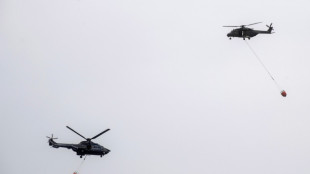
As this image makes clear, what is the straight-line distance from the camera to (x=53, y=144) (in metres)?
48.6

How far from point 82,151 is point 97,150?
6.95 feet

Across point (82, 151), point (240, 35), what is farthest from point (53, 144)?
point (240, 35)

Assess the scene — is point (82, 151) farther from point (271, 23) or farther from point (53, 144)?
point (271, 23)

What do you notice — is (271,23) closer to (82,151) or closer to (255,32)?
(255,32)

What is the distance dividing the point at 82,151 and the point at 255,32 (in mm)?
30787

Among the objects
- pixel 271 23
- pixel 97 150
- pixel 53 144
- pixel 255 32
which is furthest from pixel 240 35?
pixel 53 144

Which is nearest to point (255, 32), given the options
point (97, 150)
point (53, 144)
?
point (97, 150)

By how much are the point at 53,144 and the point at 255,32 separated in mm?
34354

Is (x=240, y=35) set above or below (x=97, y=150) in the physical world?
above

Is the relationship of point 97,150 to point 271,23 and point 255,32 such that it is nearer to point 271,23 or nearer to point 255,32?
point 255,32

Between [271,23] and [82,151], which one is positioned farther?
[271,23]

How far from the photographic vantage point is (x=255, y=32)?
4931 centimetres

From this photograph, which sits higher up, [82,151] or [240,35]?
[240,35]

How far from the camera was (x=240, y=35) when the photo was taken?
4916 cm
